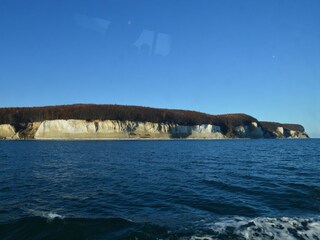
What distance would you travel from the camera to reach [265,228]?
12445 mm

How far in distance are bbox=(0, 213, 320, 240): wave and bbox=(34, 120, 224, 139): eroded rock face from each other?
13233cm

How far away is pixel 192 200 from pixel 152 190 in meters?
3.40

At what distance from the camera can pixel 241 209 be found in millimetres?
15422

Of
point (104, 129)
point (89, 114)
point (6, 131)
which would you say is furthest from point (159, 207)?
point (6, 131)

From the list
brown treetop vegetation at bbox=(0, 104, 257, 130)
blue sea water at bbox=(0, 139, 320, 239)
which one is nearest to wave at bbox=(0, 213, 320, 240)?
→ blue sea water at bbox=(0, 139, 320, 239)

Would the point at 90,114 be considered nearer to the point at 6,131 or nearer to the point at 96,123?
the point at 96,123

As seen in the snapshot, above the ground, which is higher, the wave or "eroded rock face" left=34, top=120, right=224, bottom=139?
"eroded rock face" left=34, top=120, right=224, bottom=139

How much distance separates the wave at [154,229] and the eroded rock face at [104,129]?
132 m

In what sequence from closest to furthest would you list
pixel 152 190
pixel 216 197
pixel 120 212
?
1. pixel 120 212
2. pixel 216 197
3. pixel 152 190

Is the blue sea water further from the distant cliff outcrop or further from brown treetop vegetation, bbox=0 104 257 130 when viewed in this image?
brown treetop vegetation, bbox=0 104 257 130

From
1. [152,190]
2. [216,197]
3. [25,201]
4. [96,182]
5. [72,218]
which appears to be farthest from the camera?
[96,182]

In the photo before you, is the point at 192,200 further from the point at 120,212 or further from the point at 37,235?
the point at 37,235

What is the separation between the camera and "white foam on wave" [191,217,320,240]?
38.2 ft

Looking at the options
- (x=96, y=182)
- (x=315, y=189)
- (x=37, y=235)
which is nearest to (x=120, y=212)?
(x=37, y=235)
